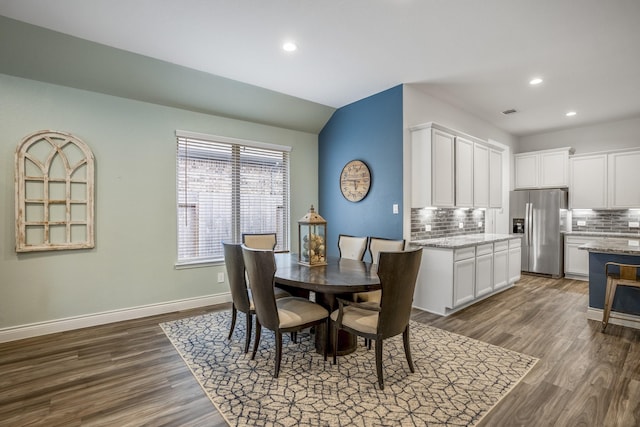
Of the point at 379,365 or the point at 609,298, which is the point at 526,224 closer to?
the point at 609,298

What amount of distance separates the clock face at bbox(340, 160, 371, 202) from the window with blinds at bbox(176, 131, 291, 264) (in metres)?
0.93

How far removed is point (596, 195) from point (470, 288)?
3.66 meters

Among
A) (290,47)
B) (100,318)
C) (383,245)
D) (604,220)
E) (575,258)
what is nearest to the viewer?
(290,47)

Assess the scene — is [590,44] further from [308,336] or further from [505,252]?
[308,336]

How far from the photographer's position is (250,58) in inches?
130

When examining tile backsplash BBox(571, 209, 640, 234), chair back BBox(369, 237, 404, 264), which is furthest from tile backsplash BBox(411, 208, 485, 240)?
tile backsplash BBox(571, 209, 640, 234)

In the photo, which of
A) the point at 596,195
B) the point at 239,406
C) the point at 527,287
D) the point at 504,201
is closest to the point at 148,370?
the point at 239,406

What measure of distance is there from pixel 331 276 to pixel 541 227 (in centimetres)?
526

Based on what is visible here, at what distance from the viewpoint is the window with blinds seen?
409 centimetres

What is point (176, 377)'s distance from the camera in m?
2.40

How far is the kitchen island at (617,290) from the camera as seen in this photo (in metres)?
3.38

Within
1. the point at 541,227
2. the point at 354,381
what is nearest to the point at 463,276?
the point at 354,381

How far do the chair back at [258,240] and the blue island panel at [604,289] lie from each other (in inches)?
150

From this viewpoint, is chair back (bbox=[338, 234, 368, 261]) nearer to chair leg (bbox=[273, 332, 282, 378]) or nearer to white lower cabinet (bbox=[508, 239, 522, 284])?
chair leg (bbox=[273, 332, 282, 378])
